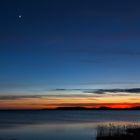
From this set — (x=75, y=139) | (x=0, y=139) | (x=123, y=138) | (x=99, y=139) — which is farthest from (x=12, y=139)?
(x=123, y=138)

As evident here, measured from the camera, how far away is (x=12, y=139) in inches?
1939

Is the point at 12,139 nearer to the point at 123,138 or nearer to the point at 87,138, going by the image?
the point at 87,138

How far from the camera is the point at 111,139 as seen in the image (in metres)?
39.6

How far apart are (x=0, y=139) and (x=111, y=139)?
54.5ft

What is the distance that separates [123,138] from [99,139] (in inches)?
143

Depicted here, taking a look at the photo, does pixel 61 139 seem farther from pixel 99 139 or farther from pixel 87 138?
pixel 99 139

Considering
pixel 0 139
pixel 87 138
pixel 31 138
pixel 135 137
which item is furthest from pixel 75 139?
pixel 135 137

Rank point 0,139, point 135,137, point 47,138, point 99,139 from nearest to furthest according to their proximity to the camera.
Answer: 1. point 135,137
2. point 99,139
3. point 0,139
4. point 47,138

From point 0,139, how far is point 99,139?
14386 mm

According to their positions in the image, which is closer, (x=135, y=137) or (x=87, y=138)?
(x=135, y=137)

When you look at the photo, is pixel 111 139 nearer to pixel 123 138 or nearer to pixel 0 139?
pixel 123 138

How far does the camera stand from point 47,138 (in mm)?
51844

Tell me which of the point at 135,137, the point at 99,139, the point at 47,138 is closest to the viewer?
the point at 135,137

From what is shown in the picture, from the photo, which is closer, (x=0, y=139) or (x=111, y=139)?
(x=111, y=139)
